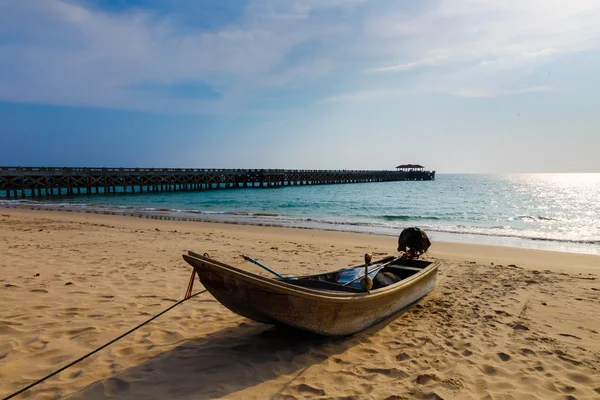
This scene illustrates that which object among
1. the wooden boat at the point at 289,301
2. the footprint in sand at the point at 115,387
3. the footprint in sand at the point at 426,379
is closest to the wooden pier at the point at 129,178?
the footprint in sand at the point at 115,387

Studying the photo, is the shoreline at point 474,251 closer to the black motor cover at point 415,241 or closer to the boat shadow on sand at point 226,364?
the black motor cover at point 415,241

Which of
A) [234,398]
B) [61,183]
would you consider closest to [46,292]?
[234,398]

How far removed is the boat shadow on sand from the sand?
0.02 meters

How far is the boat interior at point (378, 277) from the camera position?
5255 mm

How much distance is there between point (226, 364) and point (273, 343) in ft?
2.39

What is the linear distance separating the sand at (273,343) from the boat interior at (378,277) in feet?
1.85

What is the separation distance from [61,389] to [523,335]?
18.1ft

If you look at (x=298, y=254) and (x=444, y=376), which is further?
(x=298, y=254)

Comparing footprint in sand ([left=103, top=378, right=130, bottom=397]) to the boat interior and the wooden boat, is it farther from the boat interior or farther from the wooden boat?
the boat interior

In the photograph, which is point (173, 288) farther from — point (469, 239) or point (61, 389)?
point (469, 239)

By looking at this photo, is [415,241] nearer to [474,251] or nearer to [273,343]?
[273,343]

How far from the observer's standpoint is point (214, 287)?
13.0 ft

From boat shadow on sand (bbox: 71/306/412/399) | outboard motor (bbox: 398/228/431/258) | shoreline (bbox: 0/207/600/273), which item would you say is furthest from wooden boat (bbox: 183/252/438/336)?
shoreline (bbox: 0/207/600/273)

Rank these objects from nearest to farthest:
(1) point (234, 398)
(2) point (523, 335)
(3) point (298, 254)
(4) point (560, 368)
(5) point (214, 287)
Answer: (1) point (234, 398) < (5) point (214, 287) < (4) point (560, 368) < (2) point (523, 335) < (3) point (298, 254)
